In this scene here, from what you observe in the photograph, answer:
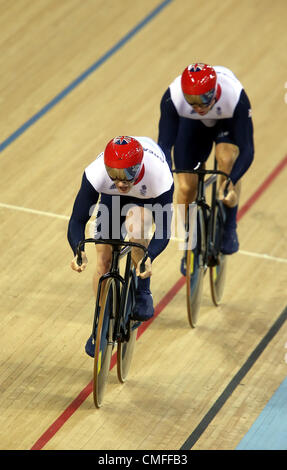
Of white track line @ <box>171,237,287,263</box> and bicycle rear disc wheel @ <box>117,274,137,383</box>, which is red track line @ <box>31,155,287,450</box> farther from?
white track line @ <box>171,237,287,263</box>

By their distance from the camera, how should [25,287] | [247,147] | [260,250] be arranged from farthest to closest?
[260,250], [25,287], [247,147]

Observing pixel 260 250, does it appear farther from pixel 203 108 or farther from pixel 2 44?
pixel 2 44

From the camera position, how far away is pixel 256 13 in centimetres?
883

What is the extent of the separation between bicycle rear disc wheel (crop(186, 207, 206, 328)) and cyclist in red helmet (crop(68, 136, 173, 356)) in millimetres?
498

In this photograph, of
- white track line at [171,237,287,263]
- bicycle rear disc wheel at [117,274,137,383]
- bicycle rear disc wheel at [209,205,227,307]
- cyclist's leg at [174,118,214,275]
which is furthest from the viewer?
white track line at [171,237,287,263]

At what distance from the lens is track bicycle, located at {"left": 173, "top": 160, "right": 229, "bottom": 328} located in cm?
520

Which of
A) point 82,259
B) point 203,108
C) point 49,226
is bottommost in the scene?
point 49,226

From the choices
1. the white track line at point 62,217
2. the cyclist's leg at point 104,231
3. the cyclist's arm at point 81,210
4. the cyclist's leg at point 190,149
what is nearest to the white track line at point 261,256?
the white track line at point 62,217

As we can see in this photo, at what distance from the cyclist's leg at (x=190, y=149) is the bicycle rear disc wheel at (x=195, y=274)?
14cm

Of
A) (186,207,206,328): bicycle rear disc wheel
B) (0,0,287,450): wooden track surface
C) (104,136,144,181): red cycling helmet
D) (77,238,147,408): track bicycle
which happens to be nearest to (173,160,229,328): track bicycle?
(186,207,206,328): bicycle rear disc wheel

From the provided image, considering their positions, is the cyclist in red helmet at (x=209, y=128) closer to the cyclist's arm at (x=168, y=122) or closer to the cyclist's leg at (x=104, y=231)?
the cyclist's arm at (x=168, y=122)

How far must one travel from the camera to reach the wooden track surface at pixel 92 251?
4.84m
